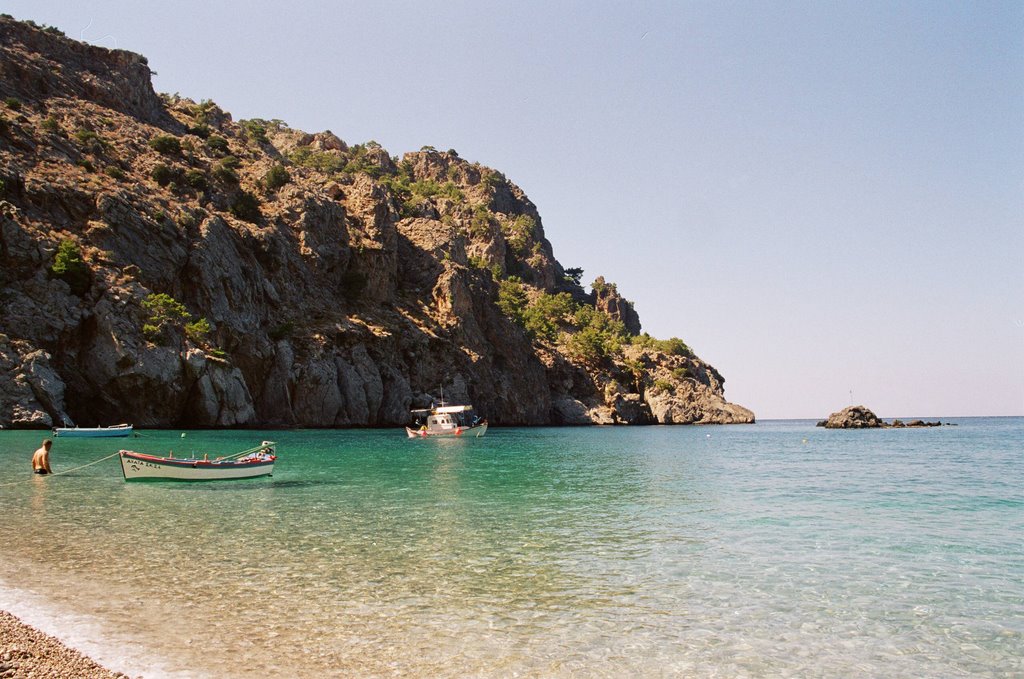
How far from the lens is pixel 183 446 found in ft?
155

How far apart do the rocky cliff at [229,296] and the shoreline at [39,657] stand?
59.5 meters

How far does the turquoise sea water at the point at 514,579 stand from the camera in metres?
9.12

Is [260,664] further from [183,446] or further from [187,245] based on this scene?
[187,245]

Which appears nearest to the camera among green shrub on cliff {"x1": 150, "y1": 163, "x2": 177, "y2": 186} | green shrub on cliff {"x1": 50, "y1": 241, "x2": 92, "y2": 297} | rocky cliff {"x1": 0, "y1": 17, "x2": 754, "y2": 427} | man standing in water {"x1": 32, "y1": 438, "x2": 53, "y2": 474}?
man standing in water {"x1": 32, "y1": 438, "x2": 53, "y2": 474}

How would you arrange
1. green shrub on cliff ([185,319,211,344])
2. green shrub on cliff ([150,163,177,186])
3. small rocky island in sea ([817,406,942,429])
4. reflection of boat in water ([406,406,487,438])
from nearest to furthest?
green shrub on cliff ([185,319,211,344]), reflection of boat in water ([406,406,487,438]), green shrub on cliff ([150,163,177,186]), small rocky island in sea ([817,406,942,429])

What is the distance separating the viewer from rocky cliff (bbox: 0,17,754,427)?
213ft

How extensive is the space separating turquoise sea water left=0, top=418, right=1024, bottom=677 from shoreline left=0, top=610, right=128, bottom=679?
1.32ft

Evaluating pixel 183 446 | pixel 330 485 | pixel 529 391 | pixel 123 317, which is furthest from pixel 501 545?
pixel 529 391

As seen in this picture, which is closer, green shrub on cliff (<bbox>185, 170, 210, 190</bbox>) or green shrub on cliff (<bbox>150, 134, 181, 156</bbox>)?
green shrub on cliff (<bbox>185, 170, 210, 190</bbox>)

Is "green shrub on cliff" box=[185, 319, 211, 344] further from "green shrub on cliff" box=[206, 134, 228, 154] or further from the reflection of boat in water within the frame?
"green shrub on cliff" box=[206, 134, 228, 154]

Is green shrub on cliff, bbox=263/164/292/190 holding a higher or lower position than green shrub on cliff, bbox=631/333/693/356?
higher

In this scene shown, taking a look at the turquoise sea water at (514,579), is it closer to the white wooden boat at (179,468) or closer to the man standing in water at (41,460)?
the man standing in water at (41,460)

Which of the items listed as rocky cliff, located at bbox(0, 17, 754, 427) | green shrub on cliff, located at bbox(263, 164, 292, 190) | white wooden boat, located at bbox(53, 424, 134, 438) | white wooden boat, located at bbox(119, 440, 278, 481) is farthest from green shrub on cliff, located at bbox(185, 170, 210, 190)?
white wooden boat, located at bbox(119, 440, 278, 481)

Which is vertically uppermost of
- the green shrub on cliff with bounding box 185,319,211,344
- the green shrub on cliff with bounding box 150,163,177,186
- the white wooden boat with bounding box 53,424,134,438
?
the green shrub on cliff with bounding box 150,163,177,186
